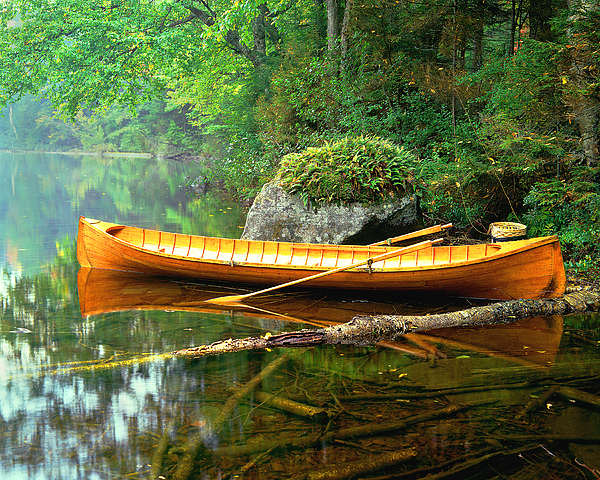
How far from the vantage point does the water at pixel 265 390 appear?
11.6 feet

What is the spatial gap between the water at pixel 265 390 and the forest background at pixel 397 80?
2.87m

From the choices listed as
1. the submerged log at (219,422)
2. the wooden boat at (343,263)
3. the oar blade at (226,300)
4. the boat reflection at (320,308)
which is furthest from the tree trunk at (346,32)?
the submerged log at (219,422)

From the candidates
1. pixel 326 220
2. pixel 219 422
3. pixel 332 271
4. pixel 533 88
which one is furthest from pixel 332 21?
pixel 219 422

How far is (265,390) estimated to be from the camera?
14.8 feet

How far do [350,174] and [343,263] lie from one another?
2.06 m

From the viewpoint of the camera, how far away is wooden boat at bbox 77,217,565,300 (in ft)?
21.3

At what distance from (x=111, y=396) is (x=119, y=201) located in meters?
13.8

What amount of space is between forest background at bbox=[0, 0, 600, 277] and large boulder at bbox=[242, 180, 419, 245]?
2.28ft

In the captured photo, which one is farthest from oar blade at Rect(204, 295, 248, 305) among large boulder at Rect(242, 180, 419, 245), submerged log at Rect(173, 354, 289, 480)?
large boulder at Rect(242, 180, 419, 245)

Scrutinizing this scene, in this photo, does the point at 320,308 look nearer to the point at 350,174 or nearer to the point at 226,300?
the point at 226,300

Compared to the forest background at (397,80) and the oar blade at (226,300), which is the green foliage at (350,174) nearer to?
the forest background at (397,80)

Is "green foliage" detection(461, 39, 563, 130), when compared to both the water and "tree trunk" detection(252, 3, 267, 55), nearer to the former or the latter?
the water

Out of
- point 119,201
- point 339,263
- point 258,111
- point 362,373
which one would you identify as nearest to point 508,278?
point 339,263

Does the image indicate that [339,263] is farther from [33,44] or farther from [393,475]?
[33,44]
